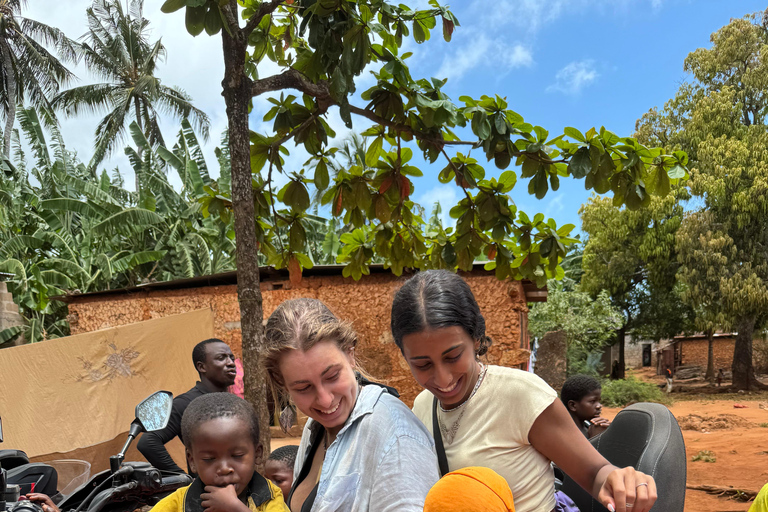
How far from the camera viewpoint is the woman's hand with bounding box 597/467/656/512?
1259 mm

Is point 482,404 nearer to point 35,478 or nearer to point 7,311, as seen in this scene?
point 35,478

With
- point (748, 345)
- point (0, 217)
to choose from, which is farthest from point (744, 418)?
point (0, 217)

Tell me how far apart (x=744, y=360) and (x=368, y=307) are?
15.2m

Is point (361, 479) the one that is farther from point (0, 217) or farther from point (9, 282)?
point (9, 282)

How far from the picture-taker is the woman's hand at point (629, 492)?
1.26 m

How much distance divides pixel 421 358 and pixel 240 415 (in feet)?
1.93

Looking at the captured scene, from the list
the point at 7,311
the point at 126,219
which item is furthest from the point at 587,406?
the point at 7,311

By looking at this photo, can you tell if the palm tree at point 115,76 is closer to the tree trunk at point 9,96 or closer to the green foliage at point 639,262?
the tree trunk at point 9,96

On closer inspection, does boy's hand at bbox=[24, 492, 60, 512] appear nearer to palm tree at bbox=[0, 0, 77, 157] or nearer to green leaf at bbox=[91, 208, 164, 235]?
green leaf at bbox=[91, 208, 164, 235]

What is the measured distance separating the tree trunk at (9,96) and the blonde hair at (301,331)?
80.9 ft

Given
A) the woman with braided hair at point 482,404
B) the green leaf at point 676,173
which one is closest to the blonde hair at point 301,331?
the woman with braided hair at point 482,404

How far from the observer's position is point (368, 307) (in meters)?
9.79

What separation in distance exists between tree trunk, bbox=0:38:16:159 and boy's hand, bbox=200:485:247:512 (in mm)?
24587

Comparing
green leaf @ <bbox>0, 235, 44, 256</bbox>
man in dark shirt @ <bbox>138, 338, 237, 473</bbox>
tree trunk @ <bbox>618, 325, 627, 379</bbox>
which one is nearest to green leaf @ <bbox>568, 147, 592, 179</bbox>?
man in dark shirt @ <bbox>138, 338, 237, 473</bbox>
